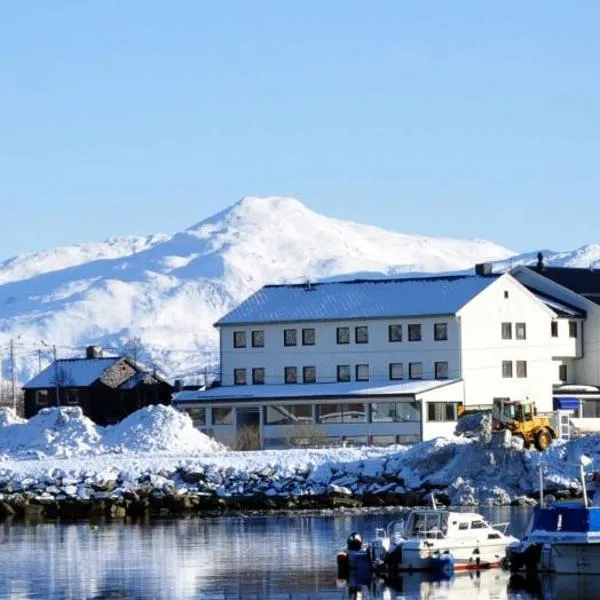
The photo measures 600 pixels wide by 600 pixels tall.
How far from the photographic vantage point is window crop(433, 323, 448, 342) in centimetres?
9838

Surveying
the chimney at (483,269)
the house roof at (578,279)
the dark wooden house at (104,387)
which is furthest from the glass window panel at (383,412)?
the dark wooden house at (104,387)

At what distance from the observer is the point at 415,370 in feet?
324

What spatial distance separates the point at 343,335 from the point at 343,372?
6.03ft

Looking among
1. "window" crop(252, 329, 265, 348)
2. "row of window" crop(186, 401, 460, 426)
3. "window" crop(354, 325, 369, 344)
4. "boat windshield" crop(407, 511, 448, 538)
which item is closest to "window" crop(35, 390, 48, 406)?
"window" crop(252, 329, 265, 348)

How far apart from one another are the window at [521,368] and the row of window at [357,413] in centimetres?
615

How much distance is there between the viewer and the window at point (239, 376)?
336ft

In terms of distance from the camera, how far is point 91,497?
74438 mm

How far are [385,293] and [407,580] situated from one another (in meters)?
54.0

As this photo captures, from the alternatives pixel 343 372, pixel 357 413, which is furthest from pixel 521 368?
pixel 357 413

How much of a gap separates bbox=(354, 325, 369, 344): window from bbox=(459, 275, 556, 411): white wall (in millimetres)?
4682

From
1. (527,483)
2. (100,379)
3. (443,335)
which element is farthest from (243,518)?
(100,379)

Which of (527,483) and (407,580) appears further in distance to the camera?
(527,483)

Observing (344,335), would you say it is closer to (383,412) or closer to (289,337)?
(289,337)

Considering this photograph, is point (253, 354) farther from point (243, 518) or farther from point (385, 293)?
point (243, 518)
